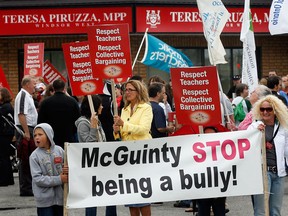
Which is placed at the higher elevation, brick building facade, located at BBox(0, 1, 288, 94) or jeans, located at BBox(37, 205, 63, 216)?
brick building facade, located at BBox(0, 1, 288, 94)

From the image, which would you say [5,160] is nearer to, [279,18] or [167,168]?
[279,18]

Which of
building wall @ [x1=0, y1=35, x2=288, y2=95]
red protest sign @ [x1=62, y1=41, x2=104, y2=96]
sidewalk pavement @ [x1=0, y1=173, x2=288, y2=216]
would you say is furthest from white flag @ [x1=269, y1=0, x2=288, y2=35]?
building wall @ [x1=0, y1=35, x2=288, y2=95]

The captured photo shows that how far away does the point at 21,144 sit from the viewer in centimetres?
1452

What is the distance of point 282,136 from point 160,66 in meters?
6.54

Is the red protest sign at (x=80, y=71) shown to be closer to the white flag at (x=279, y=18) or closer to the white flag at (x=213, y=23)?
the white flag at (x=213, y=23)

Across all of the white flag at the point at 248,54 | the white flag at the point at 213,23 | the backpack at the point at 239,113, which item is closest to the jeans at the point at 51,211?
the white flag at the point at 213,23

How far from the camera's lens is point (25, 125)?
47.5ft

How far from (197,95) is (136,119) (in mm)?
754

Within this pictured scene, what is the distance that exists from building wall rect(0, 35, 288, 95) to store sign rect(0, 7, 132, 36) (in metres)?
0.64

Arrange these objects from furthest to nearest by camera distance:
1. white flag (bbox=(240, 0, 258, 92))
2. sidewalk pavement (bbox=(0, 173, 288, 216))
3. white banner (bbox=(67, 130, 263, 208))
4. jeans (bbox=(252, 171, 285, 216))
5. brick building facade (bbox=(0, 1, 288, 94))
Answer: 1. brick building facade (bbox=(0, 1, 288, 94))
2. white flag (bbox=(240, 0, 258, 92))
3. sidewalk pavement (bbox=(0, 173, 288, 216))
4. jeans (bbox=(252, 171, 285, 216))
5. white banner (bbox=(67, 130, 263, 208))

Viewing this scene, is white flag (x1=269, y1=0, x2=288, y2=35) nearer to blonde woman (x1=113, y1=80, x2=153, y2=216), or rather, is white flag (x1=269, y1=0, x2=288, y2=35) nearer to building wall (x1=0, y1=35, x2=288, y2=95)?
blonde woman (x1=113, y1=80, x2=153, y2=216)

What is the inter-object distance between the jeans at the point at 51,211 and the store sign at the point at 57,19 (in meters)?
12.0

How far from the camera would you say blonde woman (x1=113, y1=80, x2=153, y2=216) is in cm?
1006

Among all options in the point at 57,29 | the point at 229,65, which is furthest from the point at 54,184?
the point at 229,65
